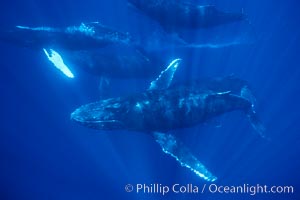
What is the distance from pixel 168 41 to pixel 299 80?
28.6 feet

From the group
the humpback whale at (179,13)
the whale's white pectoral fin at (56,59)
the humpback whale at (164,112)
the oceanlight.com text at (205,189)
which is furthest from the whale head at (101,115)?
the oceanlight.com text at (205,189)

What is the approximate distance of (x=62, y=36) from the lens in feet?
45.5

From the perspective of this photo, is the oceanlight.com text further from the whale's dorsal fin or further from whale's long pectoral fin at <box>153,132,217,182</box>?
the whale's dorsal fin

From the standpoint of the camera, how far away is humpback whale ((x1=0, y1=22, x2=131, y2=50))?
1350cm

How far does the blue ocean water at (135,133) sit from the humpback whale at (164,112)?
3.73 m

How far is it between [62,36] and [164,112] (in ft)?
21.3

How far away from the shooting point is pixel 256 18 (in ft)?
66.5

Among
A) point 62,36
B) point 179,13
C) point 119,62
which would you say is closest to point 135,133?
point 119,62

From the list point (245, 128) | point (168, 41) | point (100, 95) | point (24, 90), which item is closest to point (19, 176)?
point (24, 90)

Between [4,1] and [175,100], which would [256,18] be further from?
[4,1]

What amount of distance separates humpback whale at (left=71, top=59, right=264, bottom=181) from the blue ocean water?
12.2 ft

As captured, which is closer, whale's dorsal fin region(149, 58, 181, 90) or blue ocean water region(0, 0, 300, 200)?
whale's dorsal fin region(149, 58, 181, 90)

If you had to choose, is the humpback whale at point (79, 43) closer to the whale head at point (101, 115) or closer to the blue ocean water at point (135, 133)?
the blue ocean water at point (135, 133)

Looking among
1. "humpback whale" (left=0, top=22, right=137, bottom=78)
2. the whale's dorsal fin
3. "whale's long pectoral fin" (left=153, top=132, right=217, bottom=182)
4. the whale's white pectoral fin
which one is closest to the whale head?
"whale's long pectoral fin" (left=153, top=132, right=217, bottom=182)
